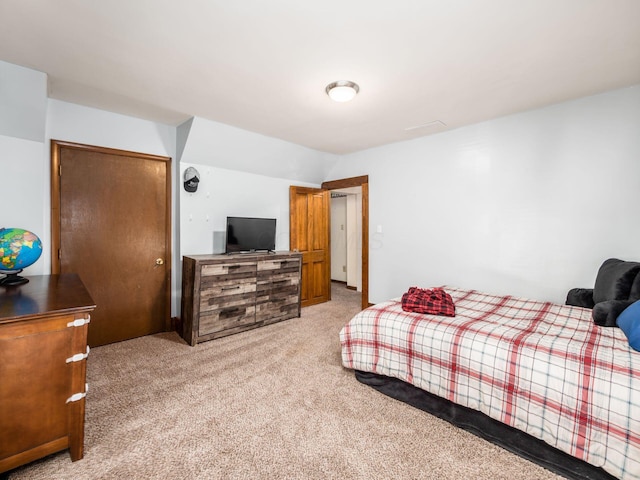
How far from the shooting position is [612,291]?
7.44 ft

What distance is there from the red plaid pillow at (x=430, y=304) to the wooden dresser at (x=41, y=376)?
218 centimetres

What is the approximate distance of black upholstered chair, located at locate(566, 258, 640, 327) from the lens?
2070mm

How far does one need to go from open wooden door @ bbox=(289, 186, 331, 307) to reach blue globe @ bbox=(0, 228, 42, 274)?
10.3 ft

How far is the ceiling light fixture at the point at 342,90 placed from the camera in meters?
2.46

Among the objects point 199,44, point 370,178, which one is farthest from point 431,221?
point 199,44

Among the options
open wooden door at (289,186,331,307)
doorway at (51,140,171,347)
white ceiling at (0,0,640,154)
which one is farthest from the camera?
open wooden door at (289,186,331,307)

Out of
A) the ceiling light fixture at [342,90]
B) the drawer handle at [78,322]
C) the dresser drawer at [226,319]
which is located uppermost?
the ceiling light fixture at [342,90]

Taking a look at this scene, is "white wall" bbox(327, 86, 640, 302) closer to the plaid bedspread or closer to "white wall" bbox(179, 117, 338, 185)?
the plaid bedspread

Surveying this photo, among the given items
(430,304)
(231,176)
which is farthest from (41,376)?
(231,176)

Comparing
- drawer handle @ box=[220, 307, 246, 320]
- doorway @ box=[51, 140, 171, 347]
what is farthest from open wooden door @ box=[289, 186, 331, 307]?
doorway @ box=[51, 140, 171, 347]

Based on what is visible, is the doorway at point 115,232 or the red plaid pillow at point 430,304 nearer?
the red plaid pillow at point 430,304

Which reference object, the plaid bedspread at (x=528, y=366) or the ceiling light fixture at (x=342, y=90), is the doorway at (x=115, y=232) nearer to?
the ceiling light fixture at (x=342, y=90)

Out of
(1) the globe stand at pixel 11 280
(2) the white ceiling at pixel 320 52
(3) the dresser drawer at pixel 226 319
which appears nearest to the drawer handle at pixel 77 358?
(1) the globe stand at pixel 11 280

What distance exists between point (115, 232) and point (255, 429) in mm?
2641
